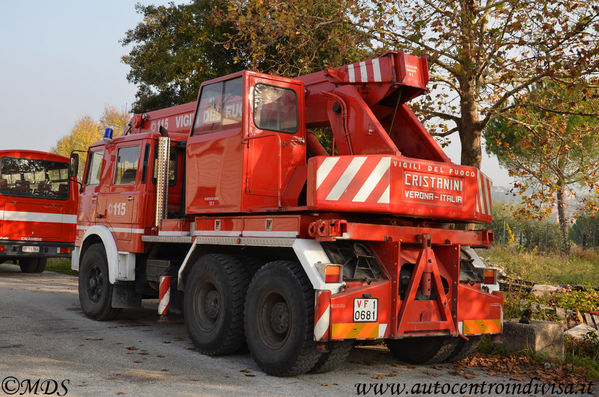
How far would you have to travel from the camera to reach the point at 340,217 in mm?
6488

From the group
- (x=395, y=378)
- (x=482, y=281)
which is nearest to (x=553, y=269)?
(x=482, y=281)

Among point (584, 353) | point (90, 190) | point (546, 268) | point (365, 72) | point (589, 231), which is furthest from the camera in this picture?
point (589, 231)

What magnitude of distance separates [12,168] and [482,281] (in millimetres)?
12601

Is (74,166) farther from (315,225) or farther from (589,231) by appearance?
(589,231)

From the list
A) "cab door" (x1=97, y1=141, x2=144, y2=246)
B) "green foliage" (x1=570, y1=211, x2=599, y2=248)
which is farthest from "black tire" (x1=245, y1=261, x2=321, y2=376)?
"green foliage" (x1=570, y1=211, x2=599, y2=248)

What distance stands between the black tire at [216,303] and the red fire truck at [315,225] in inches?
0.6

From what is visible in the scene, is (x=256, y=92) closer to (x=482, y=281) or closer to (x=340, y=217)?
(x=340, y=217)

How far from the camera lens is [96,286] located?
9.74m

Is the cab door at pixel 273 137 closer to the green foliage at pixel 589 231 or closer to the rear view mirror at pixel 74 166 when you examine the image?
the rear view mirror at pixel 74 166

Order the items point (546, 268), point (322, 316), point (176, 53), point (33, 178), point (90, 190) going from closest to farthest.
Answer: point (322, 316) → point (90, 190) → point (33, 178) → point (546, 268) → point (176, 53)

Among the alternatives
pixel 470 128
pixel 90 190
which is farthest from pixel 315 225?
pixel 470 128

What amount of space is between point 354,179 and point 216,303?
2.41 m
